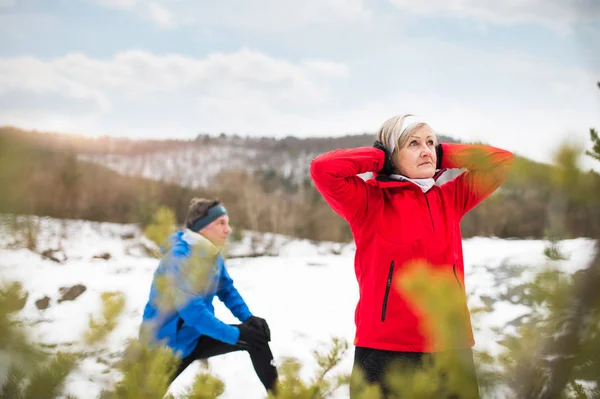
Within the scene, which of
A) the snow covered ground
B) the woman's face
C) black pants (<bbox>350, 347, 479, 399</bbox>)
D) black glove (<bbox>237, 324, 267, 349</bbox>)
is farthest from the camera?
black glove (<bbox>237, 324, 267, 349</bbox>)

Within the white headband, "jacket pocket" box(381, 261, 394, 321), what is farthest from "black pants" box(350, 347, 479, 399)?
the white headband

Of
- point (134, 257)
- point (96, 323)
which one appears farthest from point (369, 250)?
point (134, 257)

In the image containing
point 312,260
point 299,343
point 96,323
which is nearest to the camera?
point 96,323

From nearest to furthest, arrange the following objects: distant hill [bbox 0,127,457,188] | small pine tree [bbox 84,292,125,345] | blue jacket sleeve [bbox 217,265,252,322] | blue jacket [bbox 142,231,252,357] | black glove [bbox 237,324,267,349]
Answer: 1. small pine tree [bbox 84,292,125,345]
2. blue jacket [bbox 142,231,252,357]
3. black glove [bbox 237,324,267,349]
4. blue jacket sleeve [bbox 217,265,252,322]
5. distant hill [bbox 0,127,457,188]

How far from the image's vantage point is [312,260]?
380 inches

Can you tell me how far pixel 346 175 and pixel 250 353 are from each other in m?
1.41

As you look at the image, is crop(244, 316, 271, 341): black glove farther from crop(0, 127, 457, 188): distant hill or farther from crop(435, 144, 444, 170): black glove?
crop(0, 127, 457, 188): distant hill

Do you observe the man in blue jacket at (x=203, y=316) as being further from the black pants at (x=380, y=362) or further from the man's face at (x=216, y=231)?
the black pants at (x=380, y=362)

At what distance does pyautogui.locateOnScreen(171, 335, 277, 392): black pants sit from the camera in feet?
8.63

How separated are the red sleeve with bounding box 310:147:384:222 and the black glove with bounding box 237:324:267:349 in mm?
1126

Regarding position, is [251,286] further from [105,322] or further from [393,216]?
[105,322]

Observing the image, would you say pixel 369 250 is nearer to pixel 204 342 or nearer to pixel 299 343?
pixel 204 342

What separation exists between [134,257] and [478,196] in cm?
899

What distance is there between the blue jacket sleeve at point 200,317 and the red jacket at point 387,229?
94 centimetres
